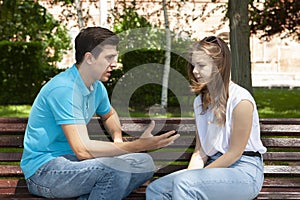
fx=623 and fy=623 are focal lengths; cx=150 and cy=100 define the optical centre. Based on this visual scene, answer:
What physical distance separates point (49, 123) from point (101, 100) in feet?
1.53

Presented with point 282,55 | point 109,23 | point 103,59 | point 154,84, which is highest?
point 103,59

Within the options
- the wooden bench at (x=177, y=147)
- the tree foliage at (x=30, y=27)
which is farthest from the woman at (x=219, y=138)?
the tree foliage at (x=30, y=27)

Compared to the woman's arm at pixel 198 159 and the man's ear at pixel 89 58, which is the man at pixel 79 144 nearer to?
the man's ear at pixel 89 58

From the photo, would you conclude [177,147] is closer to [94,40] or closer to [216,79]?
[216,79]

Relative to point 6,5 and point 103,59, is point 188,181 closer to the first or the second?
point 103,59

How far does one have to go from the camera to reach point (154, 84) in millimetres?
13125

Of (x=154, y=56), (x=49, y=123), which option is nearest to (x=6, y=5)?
(x=154, y=56)

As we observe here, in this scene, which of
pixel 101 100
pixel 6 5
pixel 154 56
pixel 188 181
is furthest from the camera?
pixel 154 56

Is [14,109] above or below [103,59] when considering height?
below

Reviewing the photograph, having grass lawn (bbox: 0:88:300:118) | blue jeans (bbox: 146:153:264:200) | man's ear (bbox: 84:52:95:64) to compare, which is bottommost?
grass lawn (bbox: 0:88:300:118)

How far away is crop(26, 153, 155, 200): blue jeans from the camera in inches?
139

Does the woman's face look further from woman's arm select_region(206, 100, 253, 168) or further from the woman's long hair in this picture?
woman's arm select_region(206, 100, 253, 168)

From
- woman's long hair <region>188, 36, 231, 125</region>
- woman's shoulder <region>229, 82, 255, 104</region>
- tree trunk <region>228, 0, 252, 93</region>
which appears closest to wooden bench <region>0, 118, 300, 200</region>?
woman's long hair <region>188, 36, 231, 125</region>

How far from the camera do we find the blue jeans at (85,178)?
3.54 m
